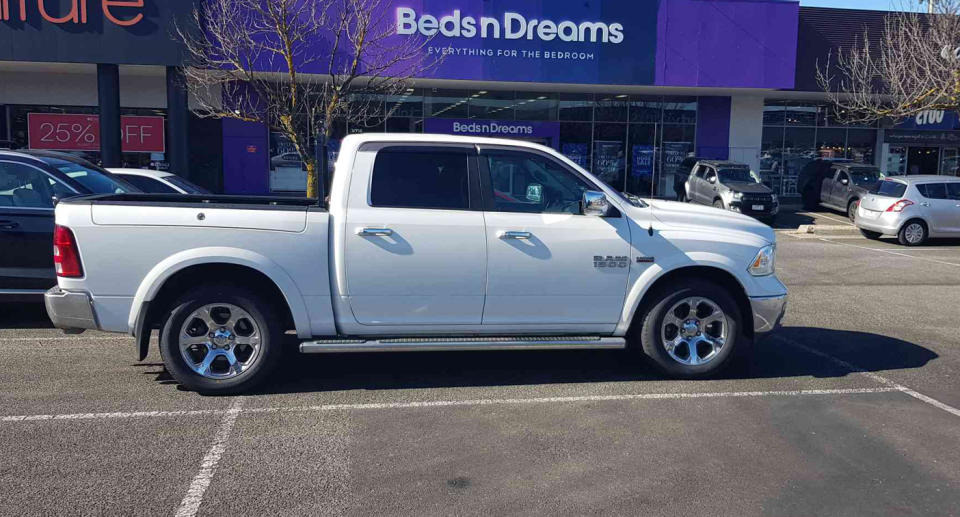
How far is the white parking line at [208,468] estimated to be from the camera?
159 inches

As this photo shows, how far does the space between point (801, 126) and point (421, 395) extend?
83.1 feet

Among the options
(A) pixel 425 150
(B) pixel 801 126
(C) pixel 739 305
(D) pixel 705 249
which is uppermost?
(B) pixel 801 126

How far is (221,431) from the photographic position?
5164 millimetres

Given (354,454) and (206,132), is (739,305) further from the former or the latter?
(206,132)

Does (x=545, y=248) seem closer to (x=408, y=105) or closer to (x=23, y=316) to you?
(x=23, y=316)

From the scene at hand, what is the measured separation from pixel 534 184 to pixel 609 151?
19.9 m

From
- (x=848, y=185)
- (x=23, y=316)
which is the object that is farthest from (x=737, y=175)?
(x=23, y=316)

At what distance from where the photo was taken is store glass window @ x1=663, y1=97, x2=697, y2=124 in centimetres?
2552

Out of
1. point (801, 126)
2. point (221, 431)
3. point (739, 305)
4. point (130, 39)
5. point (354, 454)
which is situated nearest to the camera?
point (354, 454)

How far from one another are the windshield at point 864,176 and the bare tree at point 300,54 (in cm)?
1239

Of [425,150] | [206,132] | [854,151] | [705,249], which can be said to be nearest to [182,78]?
[206,132]

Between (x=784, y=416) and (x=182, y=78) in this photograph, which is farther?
(x=182, y=78)

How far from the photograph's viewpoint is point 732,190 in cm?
2102

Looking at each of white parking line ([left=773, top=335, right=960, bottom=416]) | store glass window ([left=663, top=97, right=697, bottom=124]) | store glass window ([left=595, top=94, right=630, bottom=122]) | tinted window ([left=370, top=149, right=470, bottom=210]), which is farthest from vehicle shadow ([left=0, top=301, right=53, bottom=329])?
store glass window ([left=663, top=97, right=697, bottom=124])
